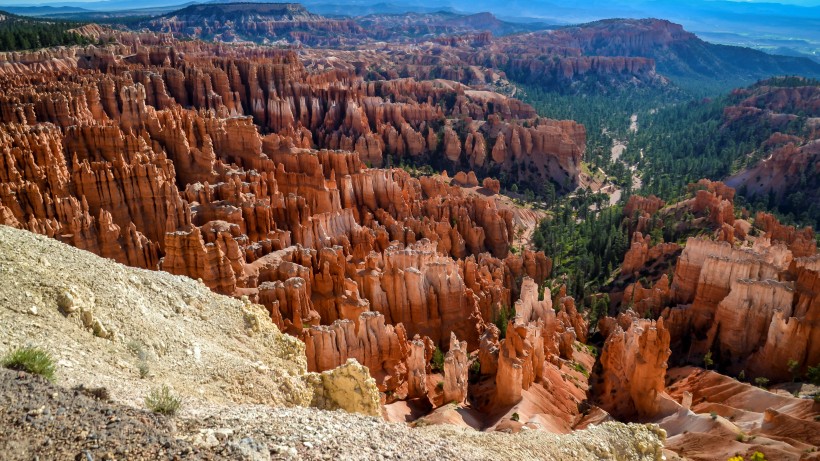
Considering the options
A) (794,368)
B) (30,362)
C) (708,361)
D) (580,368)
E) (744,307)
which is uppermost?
(30,362)

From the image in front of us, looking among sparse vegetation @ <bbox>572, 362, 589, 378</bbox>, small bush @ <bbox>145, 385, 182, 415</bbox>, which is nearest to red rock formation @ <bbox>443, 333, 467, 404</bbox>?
sparse vegetation @ <bbox>572, 362, 589, 378</bbox>

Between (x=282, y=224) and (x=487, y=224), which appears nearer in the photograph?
(x=282, y=224)

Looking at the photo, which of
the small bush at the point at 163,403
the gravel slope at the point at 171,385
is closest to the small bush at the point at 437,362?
the gravel slope at the point at 171,385

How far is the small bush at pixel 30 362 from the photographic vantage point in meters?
8.54

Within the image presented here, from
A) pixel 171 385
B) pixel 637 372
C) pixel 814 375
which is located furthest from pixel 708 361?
pixel 171 385

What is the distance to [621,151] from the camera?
93.4 metres

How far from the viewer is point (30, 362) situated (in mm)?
8586

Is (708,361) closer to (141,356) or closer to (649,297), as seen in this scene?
(649,297)

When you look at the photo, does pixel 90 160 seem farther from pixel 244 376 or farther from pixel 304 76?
pixel 304 76

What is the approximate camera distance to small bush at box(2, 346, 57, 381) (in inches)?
336

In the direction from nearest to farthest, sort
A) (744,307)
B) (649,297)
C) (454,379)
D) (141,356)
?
(141,356)
(454,379)
(744,307)
(649,297)

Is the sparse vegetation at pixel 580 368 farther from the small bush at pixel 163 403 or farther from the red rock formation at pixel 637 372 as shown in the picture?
the small bush at pixel 163 403

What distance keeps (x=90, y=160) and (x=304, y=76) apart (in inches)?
2092

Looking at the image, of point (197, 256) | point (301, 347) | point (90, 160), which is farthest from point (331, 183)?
point (301, 347)
